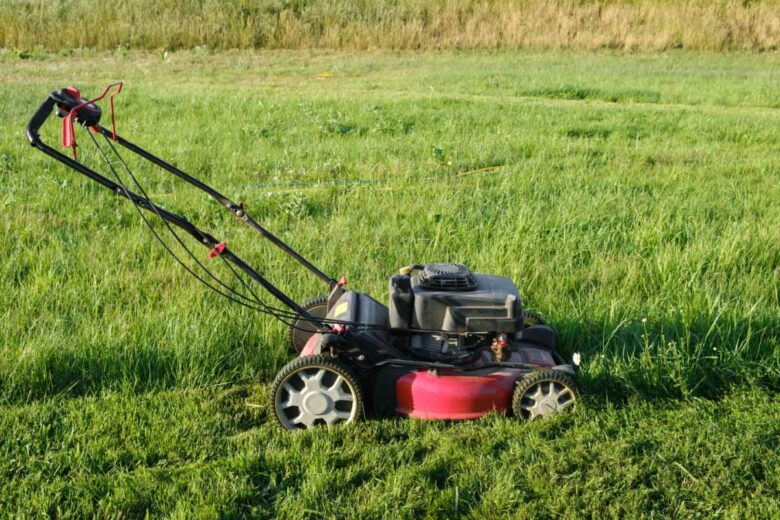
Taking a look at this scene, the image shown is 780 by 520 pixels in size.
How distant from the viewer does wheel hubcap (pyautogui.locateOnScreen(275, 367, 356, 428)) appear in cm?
357

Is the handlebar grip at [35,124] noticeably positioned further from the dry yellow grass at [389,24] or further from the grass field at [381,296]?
the dry yellow grass at [389,24]

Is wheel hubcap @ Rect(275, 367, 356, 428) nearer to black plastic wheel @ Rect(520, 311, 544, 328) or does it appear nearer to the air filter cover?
the air filter cover

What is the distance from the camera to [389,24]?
20.9 metres

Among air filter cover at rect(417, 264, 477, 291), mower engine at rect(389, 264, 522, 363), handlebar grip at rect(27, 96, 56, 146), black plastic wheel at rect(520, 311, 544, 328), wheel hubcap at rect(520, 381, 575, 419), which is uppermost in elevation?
handlebar grip at rect(27, 96, 56, 146)

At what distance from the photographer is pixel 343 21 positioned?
68.8ft

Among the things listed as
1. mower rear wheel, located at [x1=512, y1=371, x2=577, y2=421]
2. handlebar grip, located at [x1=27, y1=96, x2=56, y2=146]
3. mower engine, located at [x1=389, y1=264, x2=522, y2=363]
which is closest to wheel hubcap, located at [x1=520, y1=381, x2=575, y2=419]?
mower rear wheel, located at [x1=512, y1=371, x2=577, y2=421]

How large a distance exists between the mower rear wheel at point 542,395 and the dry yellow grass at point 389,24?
58.2 ft

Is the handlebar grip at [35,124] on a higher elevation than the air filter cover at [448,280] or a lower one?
higher

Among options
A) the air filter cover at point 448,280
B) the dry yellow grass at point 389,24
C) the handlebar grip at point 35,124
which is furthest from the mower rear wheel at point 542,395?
the dry yellow grass at point 389,24

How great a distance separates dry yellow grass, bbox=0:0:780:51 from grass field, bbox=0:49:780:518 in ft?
35.9

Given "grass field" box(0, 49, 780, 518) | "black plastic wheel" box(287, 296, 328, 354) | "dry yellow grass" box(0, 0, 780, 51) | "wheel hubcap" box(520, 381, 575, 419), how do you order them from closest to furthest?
"grass field" box(0, 49, 780, 518) < "wheel hubcap" box(520, 381, 575, 419) < "black plastic wheel" box(287, 296, 328, 354) < "dry yellow grass" box(0, 0, 780, 51)

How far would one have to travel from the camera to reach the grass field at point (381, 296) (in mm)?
3152

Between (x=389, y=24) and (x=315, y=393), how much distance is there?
18.5m

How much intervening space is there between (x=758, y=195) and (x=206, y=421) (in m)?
5.00
